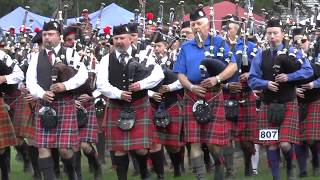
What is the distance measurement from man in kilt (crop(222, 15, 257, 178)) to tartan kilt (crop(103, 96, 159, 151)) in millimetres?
1323

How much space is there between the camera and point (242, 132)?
909 centimetres

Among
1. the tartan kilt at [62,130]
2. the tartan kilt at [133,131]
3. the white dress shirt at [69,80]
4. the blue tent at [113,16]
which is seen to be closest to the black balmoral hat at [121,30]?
the white dress shirt at [69,80]

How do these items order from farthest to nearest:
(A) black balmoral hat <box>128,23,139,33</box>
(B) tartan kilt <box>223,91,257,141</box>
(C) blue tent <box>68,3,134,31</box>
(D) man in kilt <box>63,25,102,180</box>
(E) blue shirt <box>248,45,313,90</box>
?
(C) blue tent <box>68,3,134,31</box> → (B) tartan kilt <box>223,91,257,141</box> → (D) man in kilt <box>63,25,102,180</box> → (A) black balmoral hat <box>128,23,139,33</box> → (E) blue shirt <box>248,45,313,90</box>

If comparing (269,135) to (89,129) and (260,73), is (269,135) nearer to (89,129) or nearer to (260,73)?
(260,73)

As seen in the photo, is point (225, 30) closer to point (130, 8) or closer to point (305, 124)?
point (305, 124)

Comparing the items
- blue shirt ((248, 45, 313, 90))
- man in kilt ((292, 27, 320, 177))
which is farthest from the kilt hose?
man in kilt ((292, 27, 320, 177))

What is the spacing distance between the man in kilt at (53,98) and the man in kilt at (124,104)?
0.31m

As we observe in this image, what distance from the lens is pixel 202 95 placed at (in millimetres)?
7602

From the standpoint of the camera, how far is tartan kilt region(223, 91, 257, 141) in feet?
29.7

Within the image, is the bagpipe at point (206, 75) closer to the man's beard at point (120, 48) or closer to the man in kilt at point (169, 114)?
the man's beard at point (120, 48)

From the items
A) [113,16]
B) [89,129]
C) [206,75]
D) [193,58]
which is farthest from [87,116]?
[113,16]

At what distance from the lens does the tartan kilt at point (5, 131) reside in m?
8.17

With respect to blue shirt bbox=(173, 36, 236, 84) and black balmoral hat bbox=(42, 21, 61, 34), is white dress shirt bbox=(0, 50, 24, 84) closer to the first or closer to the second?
black balmoral hat bbox=(42, 21, 61, 34)

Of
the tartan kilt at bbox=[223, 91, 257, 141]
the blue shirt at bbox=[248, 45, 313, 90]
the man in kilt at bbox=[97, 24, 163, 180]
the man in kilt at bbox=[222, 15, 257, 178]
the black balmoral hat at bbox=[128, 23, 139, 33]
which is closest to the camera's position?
the man in kilt at bbox=[97, 24, 163, 180]
